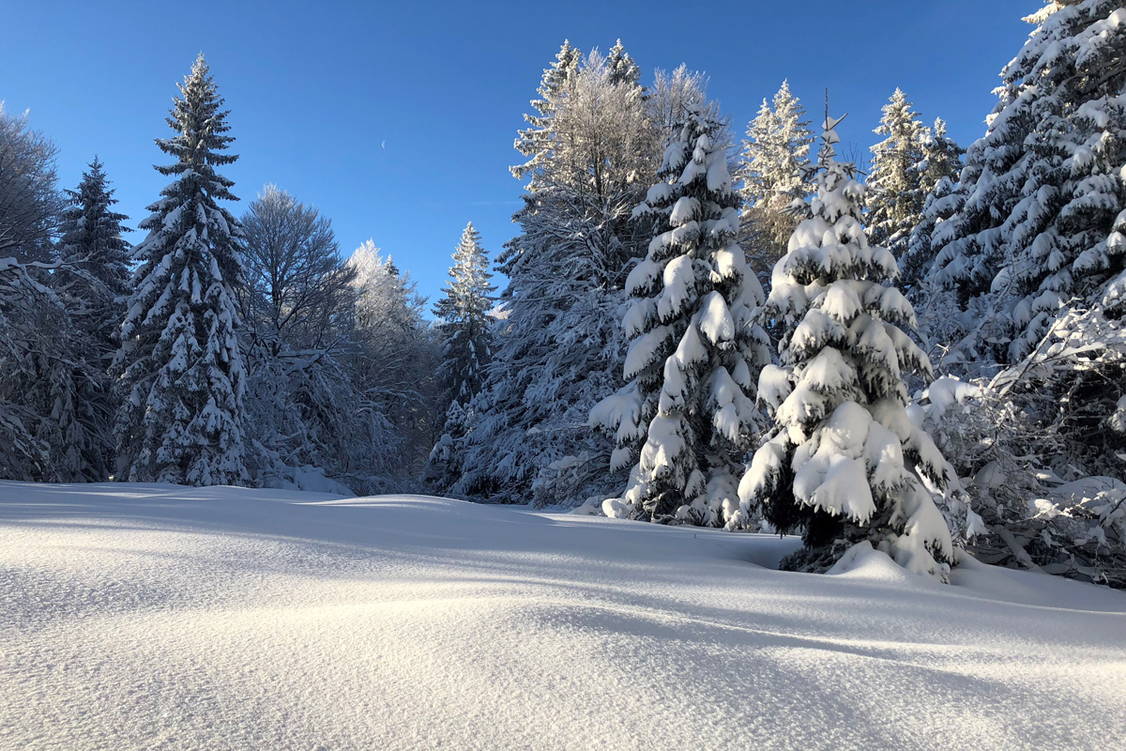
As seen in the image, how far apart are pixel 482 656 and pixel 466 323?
102 ft

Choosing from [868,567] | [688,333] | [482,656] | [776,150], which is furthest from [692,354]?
[776,150]

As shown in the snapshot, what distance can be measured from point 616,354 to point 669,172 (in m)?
5.06

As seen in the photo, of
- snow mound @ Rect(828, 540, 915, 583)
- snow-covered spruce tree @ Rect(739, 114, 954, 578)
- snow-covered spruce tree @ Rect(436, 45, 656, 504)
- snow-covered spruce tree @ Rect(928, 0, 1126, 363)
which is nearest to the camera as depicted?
snow mound @ Rect(828, 540, 915, 583)

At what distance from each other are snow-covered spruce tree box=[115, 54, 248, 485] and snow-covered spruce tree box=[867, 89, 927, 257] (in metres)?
24.4

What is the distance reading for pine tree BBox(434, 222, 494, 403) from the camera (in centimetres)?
3106

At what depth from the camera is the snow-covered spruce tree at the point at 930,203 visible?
64.4ft

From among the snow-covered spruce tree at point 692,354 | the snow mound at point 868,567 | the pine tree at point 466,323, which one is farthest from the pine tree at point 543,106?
the snow mound at point 868,567

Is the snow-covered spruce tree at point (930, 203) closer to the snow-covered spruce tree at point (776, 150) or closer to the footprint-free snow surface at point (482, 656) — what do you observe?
the snow-covered spruce tree at point (776, 150)

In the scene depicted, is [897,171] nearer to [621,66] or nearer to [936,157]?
[936,157]

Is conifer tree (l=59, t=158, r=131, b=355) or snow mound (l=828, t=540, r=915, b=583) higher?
conifer tree (l=59, t=158, r=131, b=355)

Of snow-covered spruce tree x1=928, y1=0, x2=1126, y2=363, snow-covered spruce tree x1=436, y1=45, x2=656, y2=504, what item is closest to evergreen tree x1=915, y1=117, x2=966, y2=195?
snow-covered spruce tree x1=928, y1=0, x2=1126, y2=363

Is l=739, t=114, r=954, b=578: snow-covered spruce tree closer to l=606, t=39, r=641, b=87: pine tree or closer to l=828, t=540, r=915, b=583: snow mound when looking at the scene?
l=828, t=540, r=915, b=583: snow mound

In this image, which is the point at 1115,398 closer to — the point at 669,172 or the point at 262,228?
the point at 669,172

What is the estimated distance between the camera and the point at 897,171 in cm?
2738
